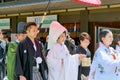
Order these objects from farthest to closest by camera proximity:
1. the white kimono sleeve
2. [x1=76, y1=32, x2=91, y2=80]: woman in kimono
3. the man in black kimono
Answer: [x1=76, y1=32, x2=91, y2=80]: woman in kimono
the white kimono sleeve
the man in black kimono

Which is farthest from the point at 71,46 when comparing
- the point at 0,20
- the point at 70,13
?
the point at 0,20

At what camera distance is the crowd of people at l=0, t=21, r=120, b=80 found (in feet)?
19.0

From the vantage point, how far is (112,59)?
5.80 meters

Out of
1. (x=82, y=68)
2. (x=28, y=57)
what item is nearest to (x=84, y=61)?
(x=82, y=68)

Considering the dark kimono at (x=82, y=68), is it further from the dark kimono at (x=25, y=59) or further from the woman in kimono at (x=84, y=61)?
the dark kimono at (x=25, y=59)

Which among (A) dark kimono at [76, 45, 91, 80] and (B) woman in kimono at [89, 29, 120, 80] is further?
(A) dark kimono at [76, 45, 91, 80]

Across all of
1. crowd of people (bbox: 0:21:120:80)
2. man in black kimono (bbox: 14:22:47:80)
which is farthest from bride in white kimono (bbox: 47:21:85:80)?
man in black kimono (bbox: 14:22:47:80)

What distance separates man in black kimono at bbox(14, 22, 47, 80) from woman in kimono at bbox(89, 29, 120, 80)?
94 centimetres

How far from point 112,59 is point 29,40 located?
57.4 inches

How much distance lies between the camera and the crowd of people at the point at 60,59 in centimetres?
578

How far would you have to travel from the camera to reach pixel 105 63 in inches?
227

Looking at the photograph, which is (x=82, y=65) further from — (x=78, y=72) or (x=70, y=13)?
(x=70, y=13)

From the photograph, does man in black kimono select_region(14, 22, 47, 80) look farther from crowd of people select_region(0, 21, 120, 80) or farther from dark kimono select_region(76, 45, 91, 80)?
dark kimono select_region(76, 45, 91, 80)

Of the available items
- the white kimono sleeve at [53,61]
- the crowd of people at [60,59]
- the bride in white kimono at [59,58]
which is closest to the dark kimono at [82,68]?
the crowd of people at [60,59]
